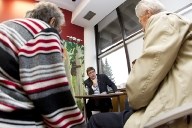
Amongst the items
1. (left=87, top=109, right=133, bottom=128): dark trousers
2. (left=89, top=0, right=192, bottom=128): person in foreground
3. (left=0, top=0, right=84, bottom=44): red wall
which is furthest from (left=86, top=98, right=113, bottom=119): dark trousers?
(left=89, top=0, right=192, bottom=128): person in foreground

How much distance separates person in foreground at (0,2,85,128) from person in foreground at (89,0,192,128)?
334 millimetres

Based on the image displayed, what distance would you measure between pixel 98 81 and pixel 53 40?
4008mm

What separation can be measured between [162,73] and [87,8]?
5.16 metres

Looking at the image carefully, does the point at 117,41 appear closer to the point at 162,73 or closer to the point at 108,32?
the point at 108,32

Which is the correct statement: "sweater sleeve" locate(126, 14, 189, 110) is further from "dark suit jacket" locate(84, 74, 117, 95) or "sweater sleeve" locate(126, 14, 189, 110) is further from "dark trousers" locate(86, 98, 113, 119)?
"dark suit jacket" locate(84, 74, 117, 95)

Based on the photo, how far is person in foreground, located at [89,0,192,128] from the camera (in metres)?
1.04

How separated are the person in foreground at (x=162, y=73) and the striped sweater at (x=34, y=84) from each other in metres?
0.34

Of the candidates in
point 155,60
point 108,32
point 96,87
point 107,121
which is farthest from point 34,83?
point 108,32

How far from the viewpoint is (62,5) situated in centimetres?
645

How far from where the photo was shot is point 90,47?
6.79m

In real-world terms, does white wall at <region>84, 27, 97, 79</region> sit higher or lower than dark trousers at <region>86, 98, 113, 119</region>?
higher

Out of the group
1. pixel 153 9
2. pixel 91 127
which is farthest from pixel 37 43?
pixel 91 127

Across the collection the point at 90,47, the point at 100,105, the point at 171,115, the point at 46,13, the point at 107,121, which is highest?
the point at 90,47

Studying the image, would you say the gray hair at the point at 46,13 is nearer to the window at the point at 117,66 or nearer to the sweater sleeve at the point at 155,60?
the sweater sleeve at the point at 155,60
